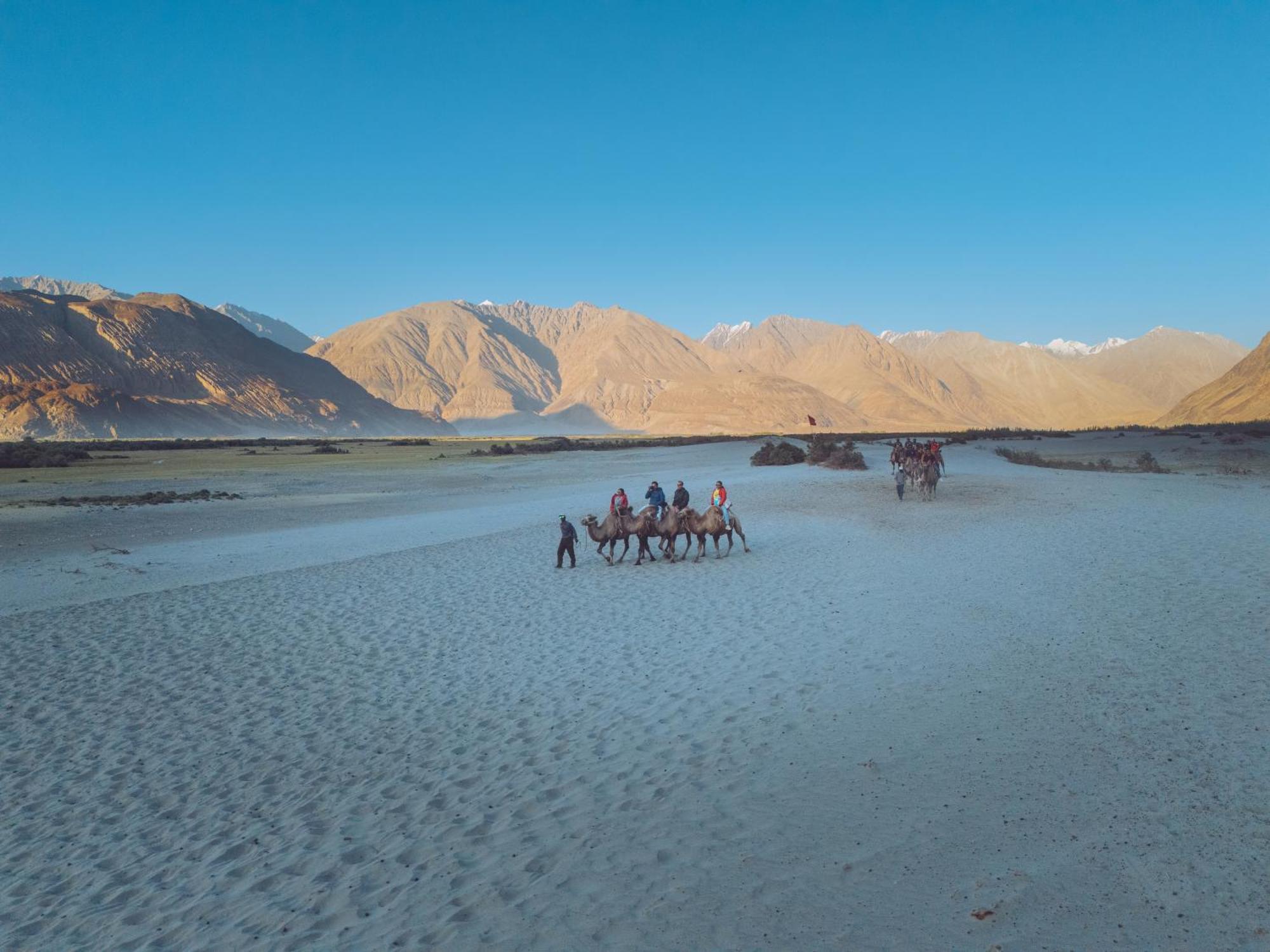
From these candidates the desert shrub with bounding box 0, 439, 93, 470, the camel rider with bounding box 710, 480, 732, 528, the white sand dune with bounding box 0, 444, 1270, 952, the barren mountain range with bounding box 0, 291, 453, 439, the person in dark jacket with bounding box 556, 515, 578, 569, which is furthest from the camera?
the barren mountain range with bounding box 0, 291, 453, 439

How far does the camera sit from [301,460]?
187 feet

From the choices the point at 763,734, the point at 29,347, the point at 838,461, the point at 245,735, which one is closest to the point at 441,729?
the point at 245,735

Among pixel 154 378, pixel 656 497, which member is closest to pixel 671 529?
pixel 656 497

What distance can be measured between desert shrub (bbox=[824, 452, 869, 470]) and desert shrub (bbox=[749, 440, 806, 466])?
423 cm

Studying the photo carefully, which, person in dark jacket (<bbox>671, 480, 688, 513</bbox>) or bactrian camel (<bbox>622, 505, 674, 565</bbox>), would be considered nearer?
bactrian camel (<bbox>622, 505, 674, 565</bbox>)

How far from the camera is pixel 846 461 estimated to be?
35906 millimetres

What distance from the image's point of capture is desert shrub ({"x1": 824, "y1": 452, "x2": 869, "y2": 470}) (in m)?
35.7

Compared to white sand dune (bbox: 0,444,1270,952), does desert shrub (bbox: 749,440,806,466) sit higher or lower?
higher

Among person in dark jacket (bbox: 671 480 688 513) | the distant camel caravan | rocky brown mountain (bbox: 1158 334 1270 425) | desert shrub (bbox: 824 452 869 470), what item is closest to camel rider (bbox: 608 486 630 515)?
the distant camel caravan

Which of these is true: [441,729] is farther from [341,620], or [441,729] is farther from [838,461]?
[838,461]

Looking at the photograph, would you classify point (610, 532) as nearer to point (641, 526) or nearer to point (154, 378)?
point (641, 526)

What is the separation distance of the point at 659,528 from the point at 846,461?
2215 centimetres

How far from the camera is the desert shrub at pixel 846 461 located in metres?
35.7

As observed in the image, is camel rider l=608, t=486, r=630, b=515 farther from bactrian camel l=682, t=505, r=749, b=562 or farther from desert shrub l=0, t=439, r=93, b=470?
desert shrub l=0, t=439, r=93, b=470
